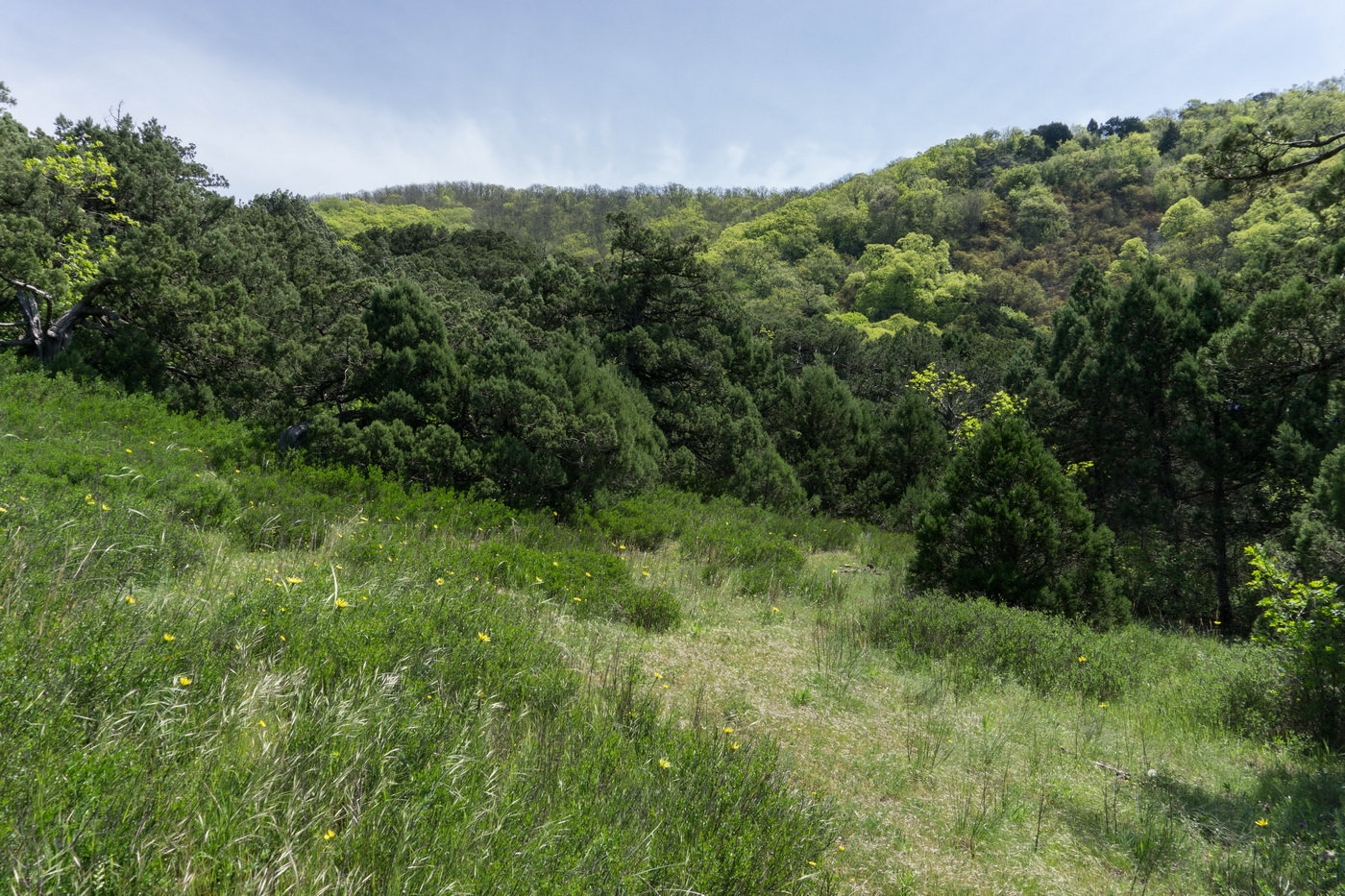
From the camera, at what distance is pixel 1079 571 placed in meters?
Answer: 8.04

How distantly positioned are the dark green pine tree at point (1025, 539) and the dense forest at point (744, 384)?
3 cm

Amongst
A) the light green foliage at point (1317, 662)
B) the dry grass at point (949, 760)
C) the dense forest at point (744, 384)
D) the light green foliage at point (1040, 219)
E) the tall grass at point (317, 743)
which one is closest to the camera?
the tall grass at point (317, 743)

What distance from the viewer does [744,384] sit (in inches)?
639

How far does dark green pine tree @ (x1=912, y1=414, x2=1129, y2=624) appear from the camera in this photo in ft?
26.0

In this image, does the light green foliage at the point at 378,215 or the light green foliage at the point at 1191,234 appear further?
the light green foliage at the point at 378,215

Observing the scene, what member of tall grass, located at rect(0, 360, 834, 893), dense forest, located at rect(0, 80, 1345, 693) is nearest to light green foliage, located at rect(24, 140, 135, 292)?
dense forest, located at rect(0, 80, 1345, 693)

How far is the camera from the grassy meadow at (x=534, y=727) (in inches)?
72.1

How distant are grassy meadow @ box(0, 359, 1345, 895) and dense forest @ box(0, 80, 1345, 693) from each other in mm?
2017

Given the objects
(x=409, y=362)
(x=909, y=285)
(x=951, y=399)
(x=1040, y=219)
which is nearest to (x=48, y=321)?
(x=409, y=362)

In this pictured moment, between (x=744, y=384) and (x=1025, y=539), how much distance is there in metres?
9.12

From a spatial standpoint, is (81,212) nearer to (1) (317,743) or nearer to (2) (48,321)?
(2) (48,321)

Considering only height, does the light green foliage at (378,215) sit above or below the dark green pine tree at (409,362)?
above

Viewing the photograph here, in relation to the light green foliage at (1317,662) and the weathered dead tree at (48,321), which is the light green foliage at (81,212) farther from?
the light green foliage at (1317,662)

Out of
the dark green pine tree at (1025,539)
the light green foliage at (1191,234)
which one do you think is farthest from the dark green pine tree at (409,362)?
the light green foliage at (1191,234)
